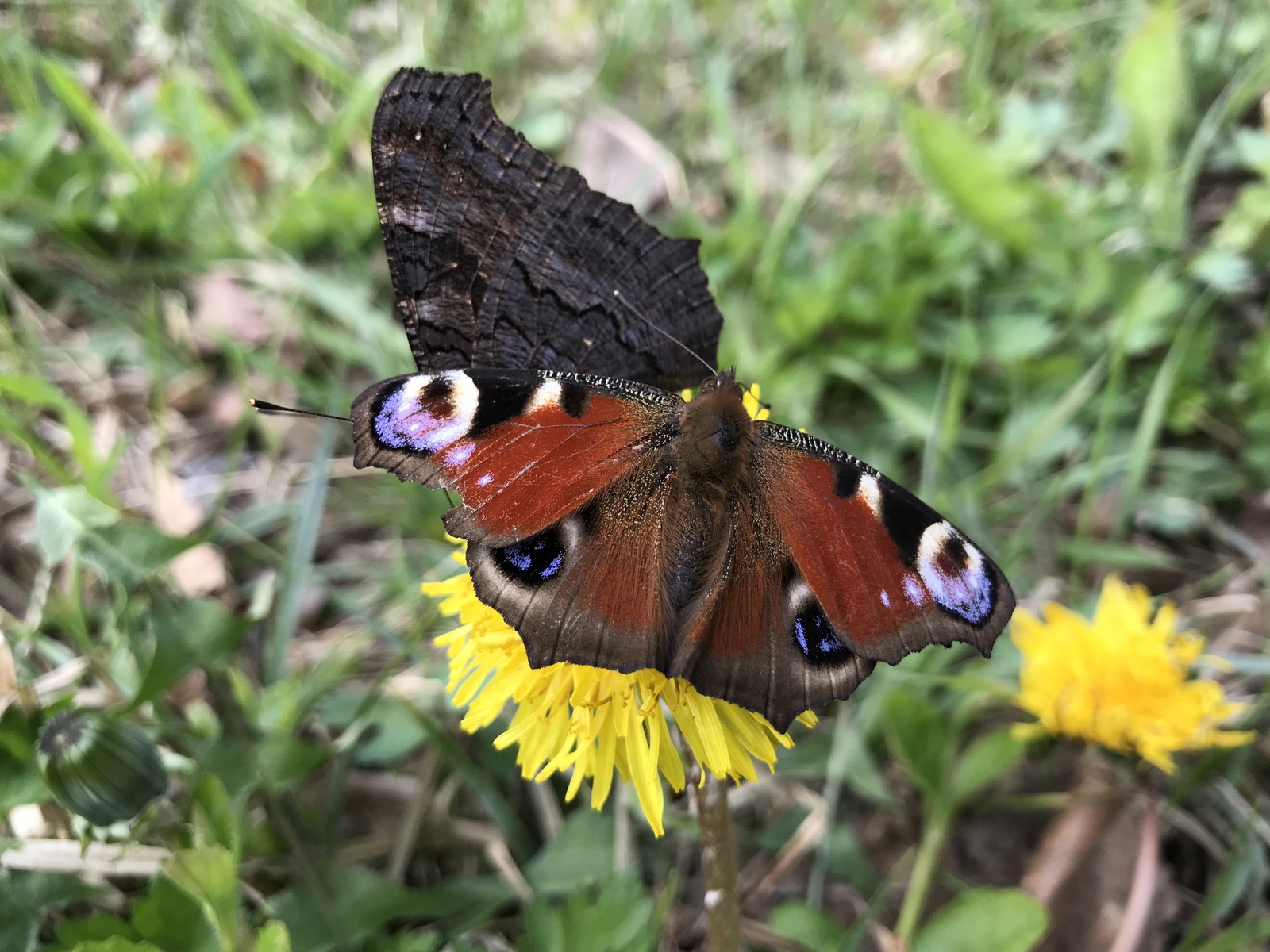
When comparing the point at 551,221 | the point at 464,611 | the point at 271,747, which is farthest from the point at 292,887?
the point at 551,221

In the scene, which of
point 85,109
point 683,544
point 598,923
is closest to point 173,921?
point 598,923

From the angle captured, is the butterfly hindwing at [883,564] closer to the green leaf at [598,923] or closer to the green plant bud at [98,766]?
the green leaf at [598,923]

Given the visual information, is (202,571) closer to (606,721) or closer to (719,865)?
(606,721)

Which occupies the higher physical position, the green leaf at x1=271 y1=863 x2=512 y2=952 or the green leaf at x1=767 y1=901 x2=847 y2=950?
the green leaf at x1=767 y1=901 x2=847 y2=950

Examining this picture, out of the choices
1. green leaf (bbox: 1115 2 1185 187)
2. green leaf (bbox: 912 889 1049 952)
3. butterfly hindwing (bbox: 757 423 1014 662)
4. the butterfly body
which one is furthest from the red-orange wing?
green leaf (bbox: 1115 2 1185 187)

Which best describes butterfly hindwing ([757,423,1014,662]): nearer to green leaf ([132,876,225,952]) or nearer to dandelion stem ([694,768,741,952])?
dandelion stem ([694,768,741,952])

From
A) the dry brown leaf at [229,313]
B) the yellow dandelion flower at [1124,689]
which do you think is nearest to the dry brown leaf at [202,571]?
→ the dry brown leaf at [229,313]
